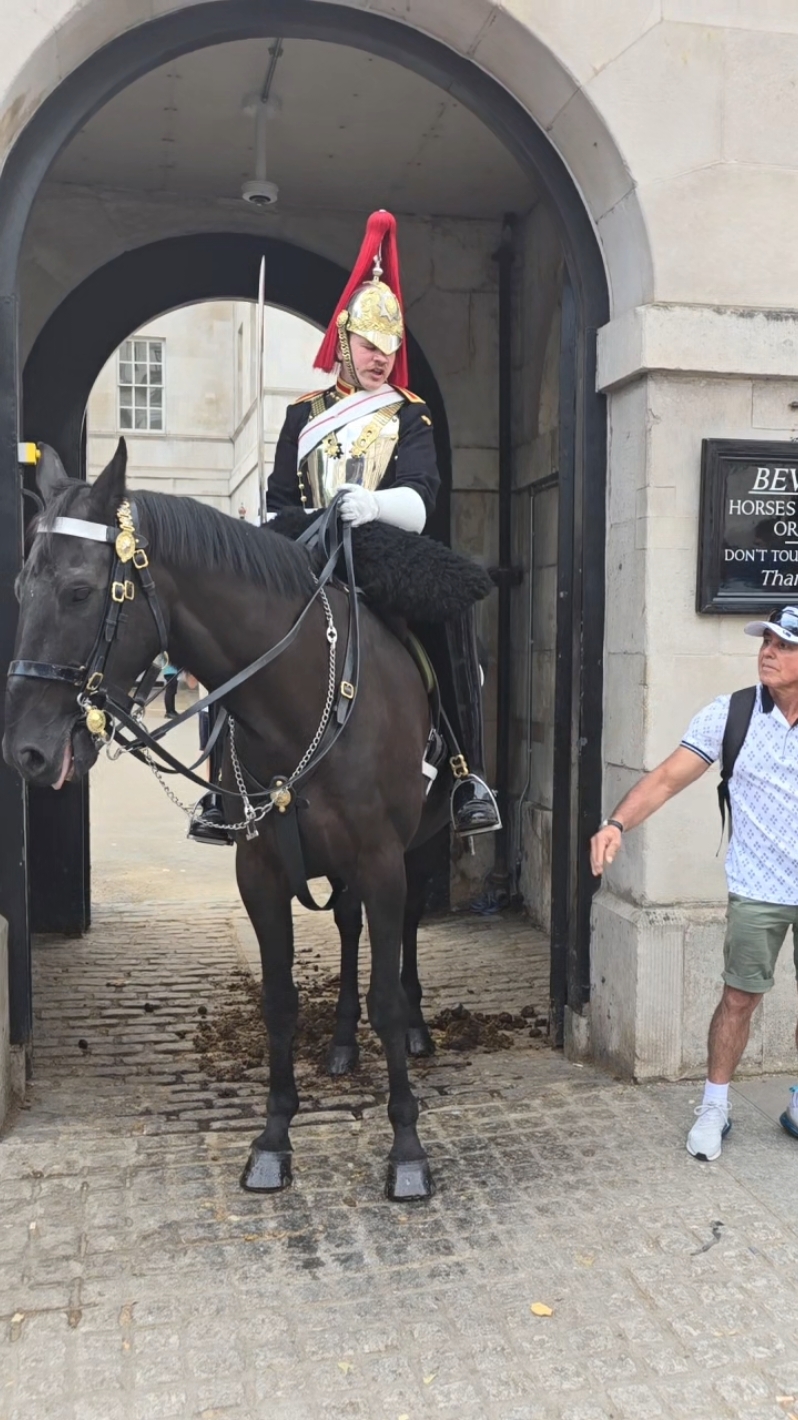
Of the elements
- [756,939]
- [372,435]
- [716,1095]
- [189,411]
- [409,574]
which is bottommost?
[716,1095]

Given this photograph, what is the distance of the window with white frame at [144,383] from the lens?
2802cm

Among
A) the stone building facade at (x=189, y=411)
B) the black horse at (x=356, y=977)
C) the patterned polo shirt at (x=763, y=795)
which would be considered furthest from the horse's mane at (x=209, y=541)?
the stone building facade at (x=189, y=411)

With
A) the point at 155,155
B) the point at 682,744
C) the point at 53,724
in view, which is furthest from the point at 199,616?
the point at 155,155

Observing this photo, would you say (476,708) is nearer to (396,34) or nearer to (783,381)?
(783,381)

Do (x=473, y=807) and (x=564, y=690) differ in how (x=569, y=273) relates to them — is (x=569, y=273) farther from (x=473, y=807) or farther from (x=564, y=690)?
(x=473, y=807)

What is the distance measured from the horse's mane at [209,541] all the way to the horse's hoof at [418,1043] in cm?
224

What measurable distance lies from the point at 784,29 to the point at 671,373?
4.54 feet

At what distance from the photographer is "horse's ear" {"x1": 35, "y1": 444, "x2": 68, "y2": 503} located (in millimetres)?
2885

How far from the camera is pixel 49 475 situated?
115 inches

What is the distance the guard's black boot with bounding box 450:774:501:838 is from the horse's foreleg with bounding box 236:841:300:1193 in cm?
90

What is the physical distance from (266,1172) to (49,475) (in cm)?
219

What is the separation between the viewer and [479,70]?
14.6 feet

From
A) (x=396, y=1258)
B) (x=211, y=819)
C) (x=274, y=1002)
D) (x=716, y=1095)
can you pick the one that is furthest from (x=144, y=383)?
(x=396, y=1258)

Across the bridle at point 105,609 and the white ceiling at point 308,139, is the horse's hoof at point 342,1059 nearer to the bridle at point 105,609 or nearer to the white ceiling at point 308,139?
the bridle at point 105,609
